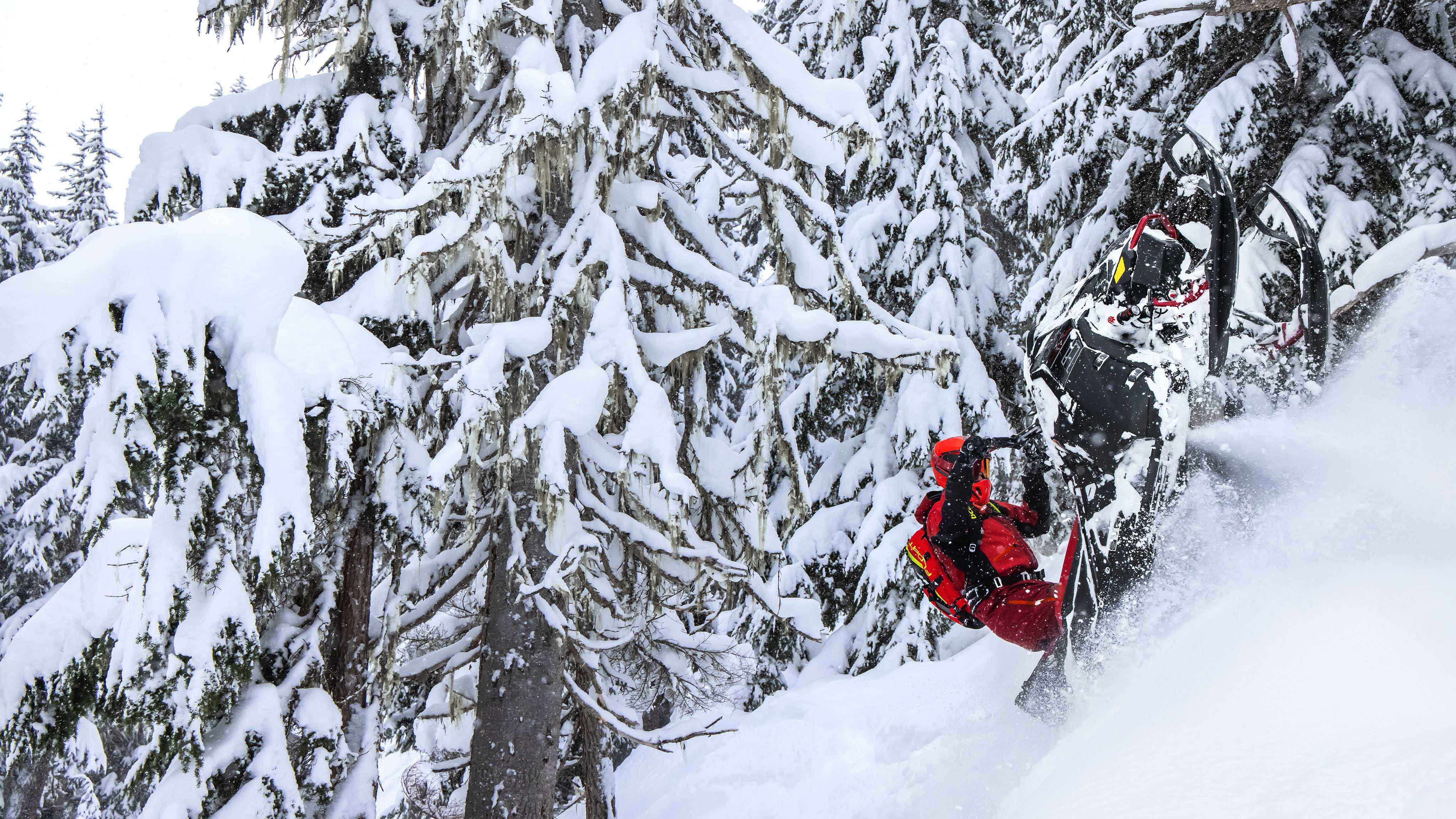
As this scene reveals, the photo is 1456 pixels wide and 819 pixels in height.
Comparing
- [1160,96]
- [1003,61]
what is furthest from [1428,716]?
[1003,61]

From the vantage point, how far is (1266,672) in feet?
9.45

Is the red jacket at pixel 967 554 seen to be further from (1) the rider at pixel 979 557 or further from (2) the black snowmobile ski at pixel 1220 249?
(2) the black snowmobile ski at pixel 1220 249

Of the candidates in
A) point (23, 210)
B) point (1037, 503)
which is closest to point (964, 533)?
point (1037, 503)

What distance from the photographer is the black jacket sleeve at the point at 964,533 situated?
184 inches

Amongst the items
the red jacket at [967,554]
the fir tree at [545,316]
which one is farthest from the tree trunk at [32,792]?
the red jacket at [967,554]

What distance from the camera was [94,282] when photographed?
2535mm

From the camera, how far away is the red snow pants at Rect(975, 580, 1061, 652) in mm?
4402

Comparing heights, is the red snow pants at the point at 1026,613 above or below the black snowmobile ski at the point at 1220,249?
below

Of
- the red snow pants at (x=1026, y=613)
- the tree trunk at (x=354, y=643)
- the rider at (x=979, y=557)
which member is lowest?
the red snow pants at (x=1026, y=613)

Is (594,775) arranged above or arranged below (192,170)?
below

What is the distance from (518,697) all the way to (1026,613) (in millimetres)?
2924

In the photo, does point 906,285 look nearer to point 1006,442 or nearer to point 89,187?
point 1006,442

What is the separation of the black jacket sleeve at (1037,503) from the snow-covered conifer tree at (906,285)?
12.8 feet

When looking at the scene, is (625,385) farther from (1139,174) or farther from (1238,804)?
(1139,174)
